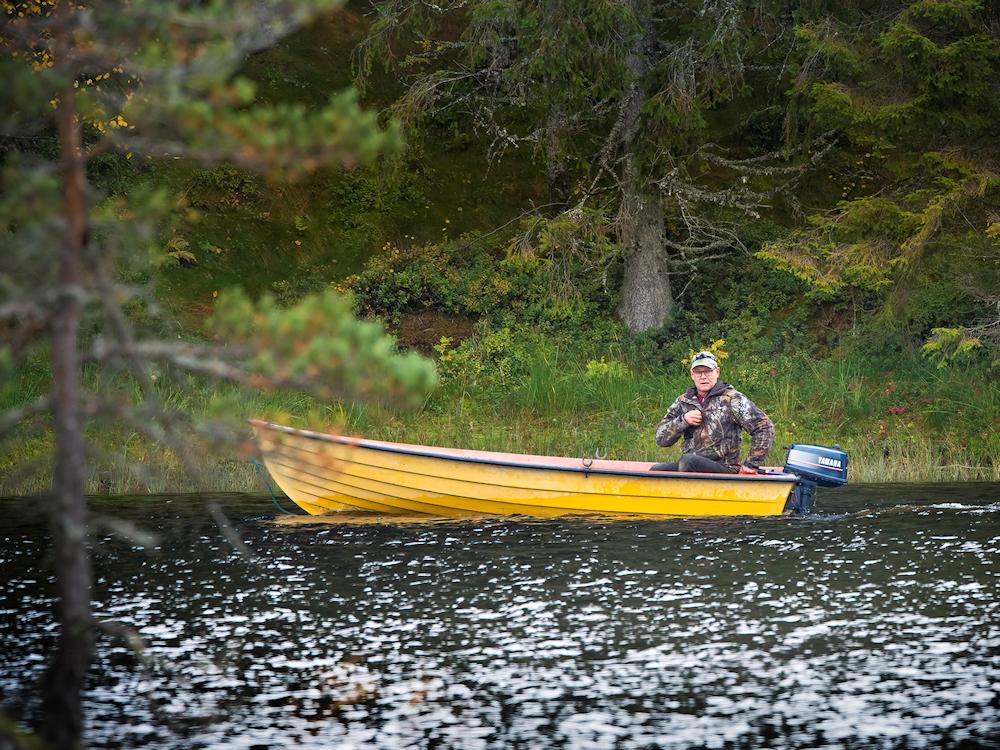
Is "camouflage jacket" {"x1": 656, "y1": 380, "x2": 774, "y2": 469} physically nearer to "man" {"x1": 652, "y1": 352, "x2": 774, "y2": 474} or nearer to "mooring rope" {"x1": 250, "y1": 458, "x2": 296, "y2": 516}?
"man" {"x1": 652, "y1": 352, "x2": 774, "y2": 474}

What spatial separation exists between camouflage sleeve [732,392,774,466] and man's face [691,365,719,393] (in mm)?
266

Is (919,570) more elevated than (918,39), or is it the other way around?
(918,39)

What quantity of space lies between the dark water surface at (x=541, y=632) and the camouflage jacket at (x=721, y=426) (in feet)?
2.28

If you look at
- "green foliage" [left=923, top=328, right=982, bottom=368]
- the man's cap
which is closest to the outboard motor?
the man's cap

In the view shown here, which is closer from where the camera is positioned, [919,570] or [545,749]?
[545,749]

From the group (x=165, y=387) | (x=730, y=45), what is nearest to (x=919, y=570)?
(x=730, y=45)

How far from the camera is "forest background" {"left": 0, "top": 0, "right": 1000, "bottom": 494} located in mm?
14633

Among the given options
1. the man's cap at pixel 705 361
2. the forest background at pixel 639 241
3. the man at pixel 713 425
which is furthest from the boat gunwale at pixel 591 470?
the forest background at pixel 639 241

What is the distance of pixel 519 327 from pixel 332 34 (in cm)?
868

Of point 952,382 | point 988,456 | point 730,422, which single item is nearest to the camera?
point 730,422

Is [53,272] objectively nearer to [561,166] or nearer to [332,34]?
[561,166]

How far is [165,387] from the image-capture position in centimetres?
1619

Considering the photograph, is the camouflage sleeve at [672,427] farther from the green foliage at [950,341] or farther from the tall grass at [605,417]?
the green foliage at [950,341]

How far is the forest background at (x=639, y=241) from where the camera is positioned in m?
14.6
